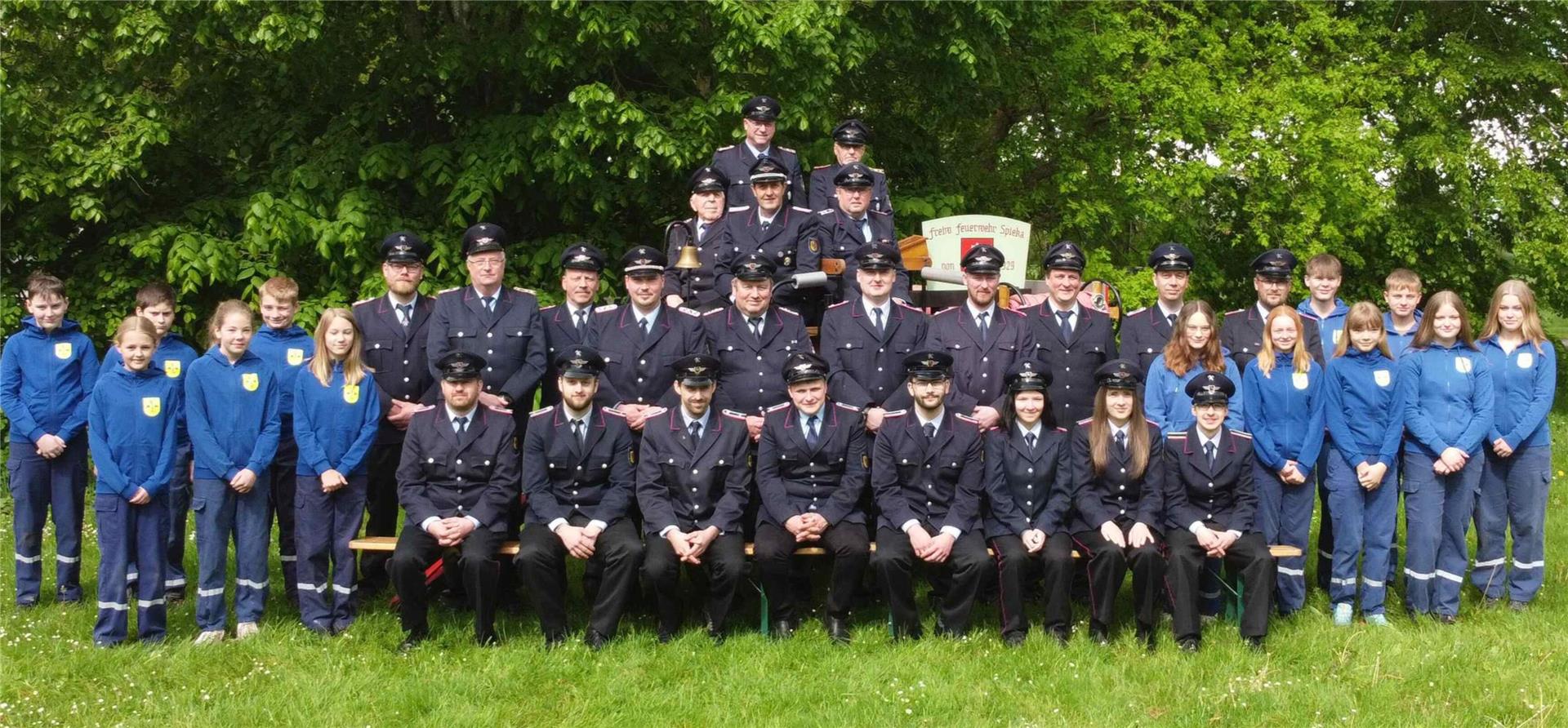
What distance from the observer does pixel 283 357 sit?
7.66 meters

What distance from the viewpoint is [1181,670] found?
645cm

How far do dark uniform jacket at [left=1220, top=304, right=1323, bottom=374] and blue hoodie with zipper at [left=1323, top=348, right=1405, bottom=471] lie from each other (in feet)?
1.16

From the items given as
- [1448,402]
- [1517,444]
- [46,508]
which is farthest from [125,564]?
[1517,444]

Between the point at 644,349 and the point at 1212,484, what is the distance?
11.3 feet

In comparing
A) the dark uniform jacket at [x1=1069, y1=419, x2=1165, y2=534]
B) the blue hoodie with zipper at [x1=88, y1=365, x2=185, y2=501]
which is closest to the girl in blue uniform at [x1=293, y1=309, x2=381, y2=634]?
the blue hoodie with zipper at [x1=88, y1=365, x2=185, y2=501]

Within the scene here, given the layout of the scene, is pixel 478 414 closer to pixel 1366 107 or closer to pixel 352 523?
pixel 352 523

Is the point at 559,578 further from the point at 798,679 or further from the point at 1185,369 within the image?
the point at 1185,369

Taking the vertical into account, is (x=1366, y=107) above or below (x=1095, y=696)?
above

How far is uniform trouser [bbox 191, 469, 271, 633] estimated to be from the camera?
7133 mm

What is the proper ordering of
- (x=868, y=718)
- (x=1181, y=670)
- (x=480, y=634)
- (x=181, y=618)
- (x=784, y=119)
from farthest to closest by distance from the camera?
(x=784, y=119)
(x=181, y=618)
(x=480, y=634)
(x=1181, y=670)
(x=868, y=718)

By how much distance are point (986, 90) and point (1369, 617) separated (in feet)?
33.8

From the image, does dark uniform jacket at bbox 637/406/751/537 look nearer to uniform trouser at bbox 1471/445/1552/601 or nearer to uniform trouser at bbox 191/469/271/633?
uniform trouser at bbox 191/469/271/633

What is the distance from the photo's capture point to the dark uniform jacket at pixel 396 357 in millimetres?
8078

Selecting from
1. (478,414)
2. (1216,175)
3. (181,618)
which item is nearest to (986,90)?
(1216,175)
